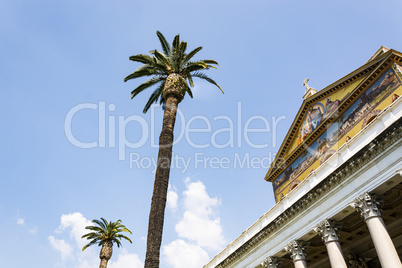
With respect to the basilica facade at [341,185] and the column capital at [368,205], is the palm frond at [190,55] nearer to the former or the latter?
the basilica facade at [341,185]

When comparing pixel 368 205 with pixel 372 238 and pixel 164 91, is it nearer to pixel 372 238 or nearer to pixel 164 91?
pixel 372 238

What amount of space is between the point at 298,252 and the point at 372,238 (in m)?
5.13

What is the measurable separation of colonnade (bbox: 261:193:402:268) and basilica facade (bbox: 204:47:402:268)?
4 cm

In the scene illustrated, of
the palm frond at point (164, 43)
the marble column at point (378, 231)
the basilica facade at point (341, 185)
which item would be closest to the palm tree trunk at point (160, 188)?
the palm frond at point (164, 43)

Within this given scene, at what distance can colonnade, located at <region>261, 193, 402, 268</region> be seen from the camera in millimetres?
13219

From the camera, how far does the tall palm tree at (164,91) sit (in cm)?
1318

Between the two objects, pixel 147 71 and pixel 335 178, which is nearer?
pixel 335 178

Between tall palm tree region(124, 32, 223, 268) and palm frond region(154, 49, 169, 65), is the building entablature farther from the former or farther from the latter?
palm frond region(154, 49, 169, 65)

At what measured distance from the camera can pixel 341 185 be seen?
16141 mm

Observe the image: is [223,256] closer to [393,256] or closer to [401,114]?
[393,256]

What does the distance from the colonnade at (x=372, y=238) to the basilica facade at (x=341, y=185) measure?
0.04 metres

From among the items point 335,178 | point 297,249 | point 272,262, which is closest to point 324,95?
point 335,178

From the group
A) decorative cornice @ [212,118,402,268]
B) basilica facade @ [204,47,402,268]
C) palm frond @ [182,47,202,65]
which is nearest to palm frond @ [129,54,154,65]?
palm frond @ [182,47,202,65]

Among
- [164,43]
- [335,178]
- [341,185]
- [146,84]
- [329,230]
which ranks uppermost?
[164,43]
